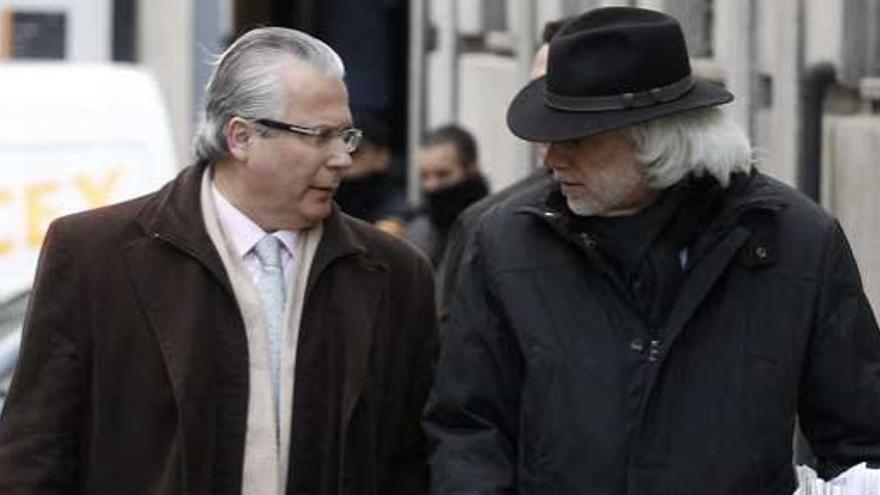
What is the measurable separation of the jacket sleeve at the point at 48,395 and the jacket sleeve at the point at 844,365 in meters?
1.35

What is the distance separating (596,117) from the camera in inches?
192

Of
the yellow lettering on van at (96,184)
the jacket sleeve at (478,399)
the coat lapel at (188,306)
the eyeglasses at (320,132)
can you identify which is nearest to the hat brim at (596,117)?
the jacket sleeve at (478,399)

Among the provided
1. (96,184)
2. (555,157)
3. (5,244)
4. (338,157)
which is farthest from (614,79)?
(96,184)

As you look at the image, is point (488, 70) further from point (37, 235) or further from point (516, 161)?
point (37, 235)

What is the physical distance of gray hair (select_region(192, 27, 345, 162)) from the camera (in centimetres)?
526

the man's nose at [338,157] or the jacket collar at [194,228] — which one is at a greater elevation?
the man's nose at [338,157]

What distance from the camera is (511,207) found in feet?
16.5

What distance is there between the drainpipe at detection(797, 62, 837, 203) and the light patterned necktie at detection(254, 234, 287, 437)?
3643 millimetres

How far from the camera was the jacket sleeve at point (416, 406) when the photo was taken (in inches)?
213

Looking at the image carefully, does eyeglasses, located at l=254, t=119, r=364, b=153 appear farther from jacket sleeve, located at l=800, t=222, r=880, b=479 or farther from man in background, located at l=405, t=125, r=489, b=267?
man in background, located at l=405, t=125, r=489, b=267

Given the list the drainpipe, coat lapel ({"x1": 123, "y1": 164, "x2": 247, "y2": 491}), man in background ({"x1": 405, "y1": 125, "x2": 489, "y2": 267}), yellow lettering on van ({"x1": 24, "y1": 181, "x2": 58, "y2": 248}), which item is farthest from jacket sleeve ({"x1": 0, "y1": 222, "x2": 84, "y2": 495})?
man in background ({"x1": 405, "y1": 125, "x2": 489, "y2": 267})

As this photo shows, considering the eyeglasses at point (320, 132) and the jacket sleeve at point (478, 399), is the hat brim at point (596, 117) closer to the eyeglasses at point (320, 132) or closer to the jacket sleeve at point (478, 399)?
the jacket sleeve at point (478, 399)

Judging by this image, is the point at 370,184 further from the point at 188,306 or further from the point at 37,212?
the point at 188,306

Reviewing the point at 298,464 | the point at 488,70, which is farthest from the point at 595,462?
the point at 488,70
